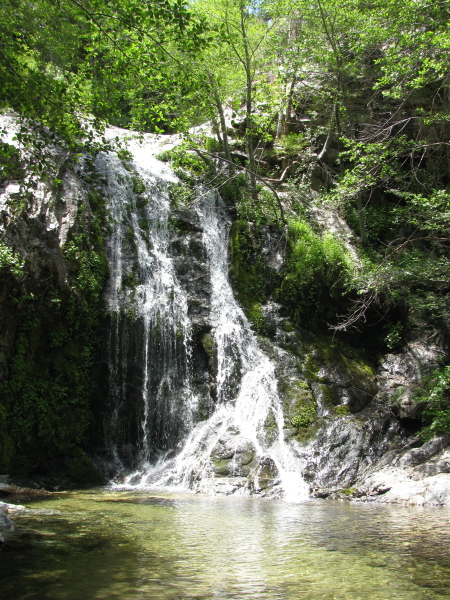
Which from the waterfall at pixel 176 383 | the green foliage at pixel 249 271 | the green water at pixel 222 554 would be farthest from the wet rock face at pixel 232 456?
the green foliage at pixel 249 271

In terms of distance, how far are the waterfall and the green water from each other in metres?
2.66

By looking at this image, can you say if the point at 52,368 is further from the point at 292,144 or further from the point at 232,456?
the point at 292,144

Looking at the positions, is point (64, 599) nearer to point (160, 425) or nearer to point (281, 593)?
point (281, 593)

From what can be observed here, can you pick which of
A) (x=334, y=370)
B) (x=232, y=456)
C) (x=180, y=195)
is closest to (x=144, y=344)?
(x=232, y=456)

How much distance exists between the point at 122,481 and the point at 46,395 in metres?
2.58

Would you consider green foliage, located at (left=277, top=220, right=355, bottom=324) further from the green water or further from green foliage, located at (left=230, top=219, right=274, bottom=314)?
the green water

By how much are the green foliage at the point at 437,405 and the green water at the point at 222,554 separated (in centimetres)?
349

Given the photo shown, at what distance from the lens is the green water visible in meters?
3.74

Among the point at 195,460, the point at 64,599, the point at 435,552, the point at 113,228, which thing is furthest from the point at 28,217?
the point at 435,552

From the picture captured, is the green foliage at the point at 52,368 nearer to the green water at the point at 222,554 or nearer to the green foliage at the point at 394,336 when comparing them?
the green water at the point at 222,554

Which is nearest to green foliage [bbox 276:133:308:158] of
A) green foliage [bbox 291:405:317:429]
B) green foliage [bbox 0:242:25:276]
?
green foliage [bbox 291:405:317:429]

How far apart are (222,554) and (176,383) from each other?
296 inches

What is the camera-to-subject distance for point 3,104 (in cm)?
738

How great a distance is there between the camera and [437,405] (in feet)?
37.0
